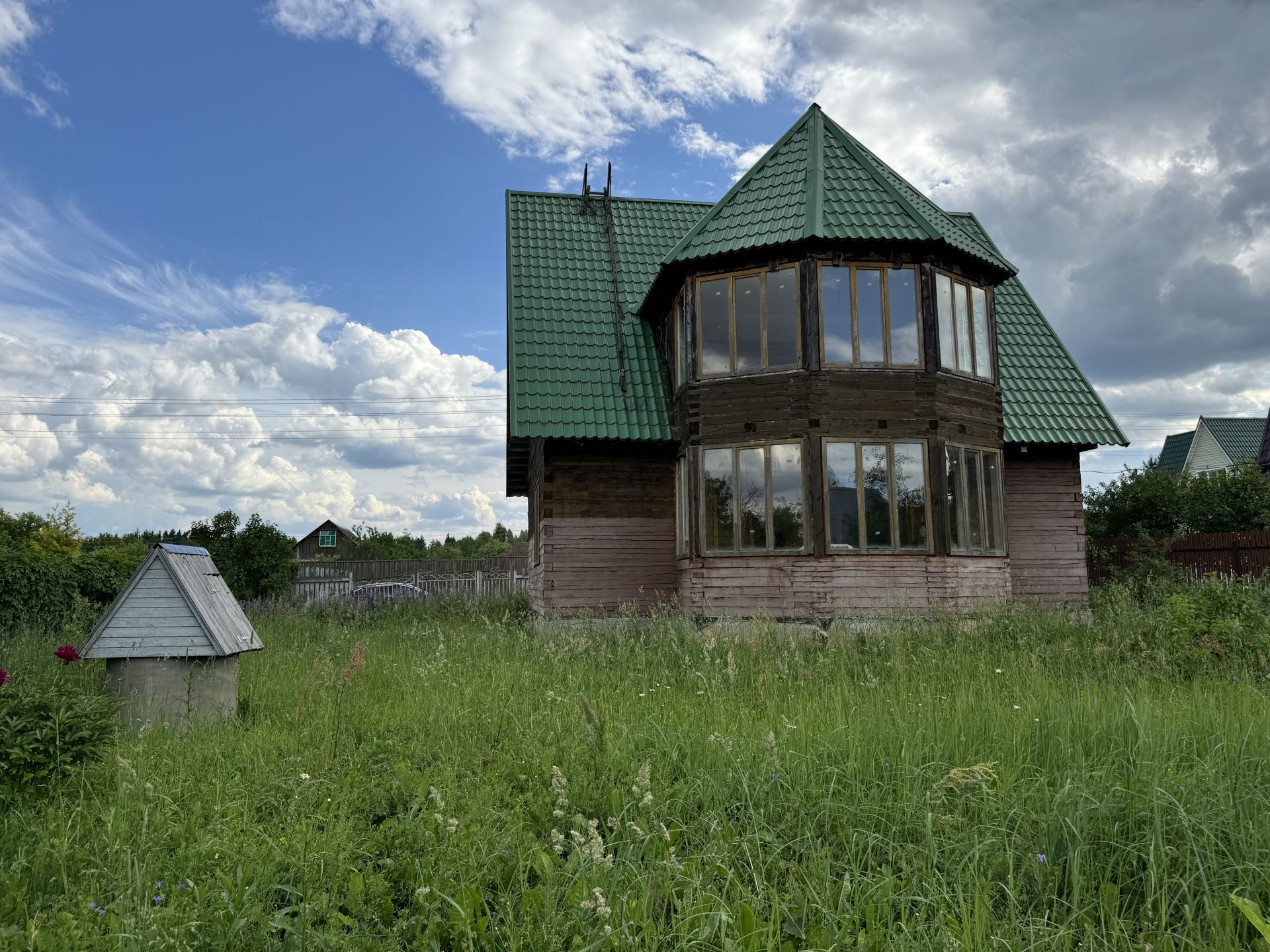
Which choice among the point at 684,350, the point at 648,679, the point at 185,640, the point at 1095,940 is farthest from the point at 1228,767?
the point at 684,350

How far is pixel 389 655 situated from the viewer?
32.5ft

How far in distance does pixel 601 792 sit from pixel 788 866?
43.9 inches

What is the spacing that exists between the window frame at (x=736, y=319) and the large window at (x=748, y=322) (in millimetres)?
11

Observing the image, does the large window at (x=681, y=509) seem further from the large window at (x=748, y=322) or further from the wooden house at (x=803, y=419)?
the large window at (x=748, y=322)

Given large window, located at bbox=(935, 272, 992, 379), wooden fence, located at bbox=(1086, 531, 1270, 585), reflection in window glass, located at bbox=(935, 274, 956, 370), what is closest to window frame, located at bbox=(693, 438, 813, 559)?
reflection in window glass, located at bbox=(935, 274, 956, 370)

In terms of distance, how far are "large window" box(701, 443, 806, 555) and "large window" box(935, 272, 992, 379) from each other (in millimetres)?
3284

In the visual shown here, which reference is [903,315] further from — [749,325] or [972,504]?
[972,504]

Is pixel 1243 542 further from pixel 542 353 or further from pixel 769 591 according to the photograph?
pixel 542 353

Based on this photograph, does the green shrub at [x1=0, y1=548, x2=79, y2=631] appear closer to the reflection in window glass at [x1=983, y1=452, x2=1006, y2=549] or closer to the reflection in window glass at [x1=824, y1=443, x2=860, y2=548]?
the reflection in window glass at [x1=824, y1=443, x2=860, y2=548]

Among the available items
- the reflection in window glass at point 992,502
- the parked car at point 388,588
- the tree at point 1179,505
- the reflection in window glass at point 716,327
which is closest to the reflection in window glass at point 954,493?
the reflection in window glass at point 992,502

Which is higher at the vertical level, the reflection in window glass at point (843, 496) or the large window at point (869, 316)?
the large window at point (869, 316)

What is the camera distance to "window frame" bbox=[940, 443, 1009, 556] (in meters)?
13.3

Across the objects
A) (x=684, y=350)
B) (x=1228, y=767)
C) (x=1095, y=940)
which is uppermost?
(x=684, y=350)

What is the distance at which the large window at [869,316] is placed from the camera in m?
13.4
